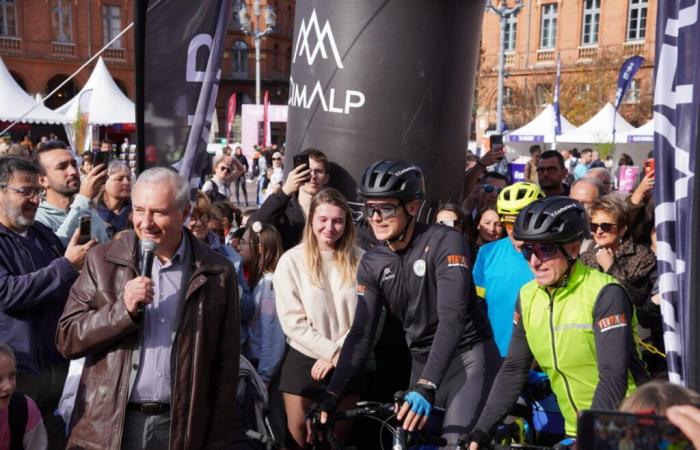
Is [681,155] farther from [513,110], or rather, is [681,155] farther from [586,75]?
[513,110]

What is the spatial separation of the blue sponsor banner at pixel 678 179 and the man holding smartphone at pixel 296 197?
301cm

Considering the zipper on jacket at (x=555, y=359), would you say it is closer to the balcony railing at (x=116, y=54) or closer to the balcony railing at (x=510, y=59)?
the balcony railing at (x=510, y=59)

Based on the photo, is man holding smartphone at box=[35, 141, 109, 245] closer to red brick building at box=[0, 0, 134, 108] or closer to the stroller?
the stroller

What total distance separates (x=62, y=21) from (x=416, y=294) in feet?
172

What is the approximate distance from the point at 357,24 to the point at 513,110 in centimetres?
4417

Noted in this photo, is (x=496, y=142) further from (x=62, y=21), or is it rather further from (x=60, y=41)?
(x=62, y=21)

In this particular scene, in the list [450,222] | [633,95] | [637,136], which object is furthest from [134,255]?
[633,95]

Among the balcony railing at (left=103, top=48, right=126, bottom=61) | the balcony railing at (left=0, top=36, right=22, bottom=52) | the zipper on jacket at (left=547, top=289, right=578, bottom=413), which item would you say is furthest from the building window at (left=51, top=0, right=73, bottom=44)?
the zipper on jacket at (left=547, top=289, right=578, bottom=413)

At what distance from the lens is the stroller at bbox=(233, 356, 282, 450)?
3786 millimetres

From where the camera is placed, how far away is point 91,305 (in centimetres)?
311

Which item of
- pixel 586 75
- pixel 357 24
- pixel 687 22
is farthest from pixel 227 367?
pixel 586 75

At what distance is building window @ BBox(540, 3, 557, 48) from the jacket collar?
52093mm

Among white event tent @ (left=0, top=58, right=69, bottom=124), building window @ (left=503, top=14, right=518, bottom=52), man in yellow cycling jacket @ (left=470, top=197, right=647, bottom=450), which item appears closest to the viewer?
man in yellow cycling jacket @ (left=470, top=197, right=647, bottom=450)

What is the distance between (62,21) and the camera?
49.7 meters
